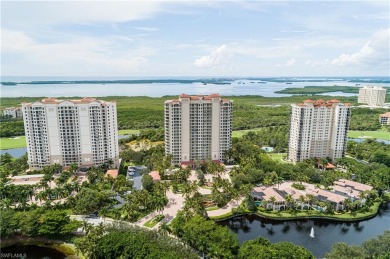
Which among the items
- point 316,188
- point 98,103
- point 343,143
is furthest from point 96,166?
point 343,143

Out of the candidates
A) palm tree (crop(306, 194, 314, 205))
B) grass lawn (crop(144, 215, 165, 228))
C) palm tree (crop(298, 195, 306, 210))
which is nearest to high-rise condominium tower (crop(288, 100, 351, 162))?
palm tree (crop(306, 194, 314, 205))

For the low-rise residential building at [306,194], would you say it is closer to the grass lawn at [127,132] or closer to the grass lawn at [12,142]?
the grass lawn at [127,132]

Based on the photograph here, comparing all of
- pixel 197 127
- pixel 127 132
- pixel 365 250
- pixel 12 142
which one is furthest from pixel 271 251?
pixel 12 142

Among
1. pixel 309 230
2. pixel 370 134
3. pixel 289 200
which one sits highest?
pixel 370 134

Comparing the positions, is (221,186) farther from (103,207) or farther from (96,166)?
(96,166)

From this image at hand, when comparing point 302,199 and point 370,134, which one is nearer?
point 302,199

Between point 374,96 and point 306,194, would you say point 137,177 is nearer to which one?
point 306,194
